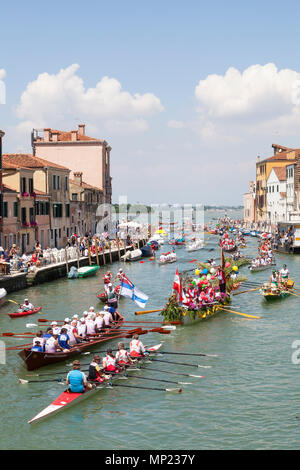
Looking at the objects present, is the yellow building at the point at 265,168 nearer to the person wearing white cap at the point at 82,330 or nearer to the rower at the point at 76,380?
the person wearing white cap at the point at 82,330

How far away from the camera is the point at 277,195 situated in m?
108

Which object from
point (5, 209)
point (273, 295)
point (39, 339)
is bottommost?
point (273, 295)

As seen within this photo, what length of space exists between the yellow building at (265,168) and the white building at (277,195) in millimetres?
2925

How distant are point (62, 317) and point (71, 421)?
1546 centimetres

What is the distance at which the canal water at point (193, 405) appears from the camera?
650 inches

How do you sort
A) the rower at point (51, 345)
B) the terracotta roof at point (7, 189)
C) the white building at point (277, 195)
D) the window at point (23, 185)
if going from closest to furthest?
the rower at point (51, 345)
the terracotta roof at point (7, 189)
the window at point (23, 185)
the white building at point (277, 195)

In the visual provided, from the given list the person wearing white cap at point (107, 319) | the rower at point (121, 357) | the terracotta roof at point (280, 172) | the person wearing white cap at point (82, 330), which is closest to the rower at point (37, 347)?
the rower at point (121, 357)

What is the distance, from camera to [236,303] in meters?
36.9

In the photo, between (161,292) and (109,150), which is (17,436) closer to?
(161,292)

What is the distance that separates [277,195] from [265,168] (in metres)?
12.0

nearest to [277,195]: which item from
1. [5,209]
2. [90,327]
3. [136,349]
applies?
[5,209]

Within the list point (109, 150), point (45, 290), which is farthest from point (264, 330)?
point (109, 150)

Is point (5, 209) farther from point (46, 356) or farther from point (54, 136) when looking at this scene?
point (54, 136)

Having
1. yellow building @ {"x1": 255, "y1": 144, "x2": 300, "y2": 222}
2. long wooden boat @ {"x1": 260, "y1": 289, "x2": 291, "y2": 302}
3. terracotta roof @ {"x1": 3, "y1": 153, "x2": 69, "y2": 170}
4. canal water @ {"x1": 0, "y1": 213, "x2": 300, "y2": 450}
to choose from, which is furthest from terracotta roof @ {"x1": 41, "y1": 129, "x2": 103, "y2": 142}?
canal water @ {"x1": 0, "y1": 213, "x2": 300, "y2": 450}
